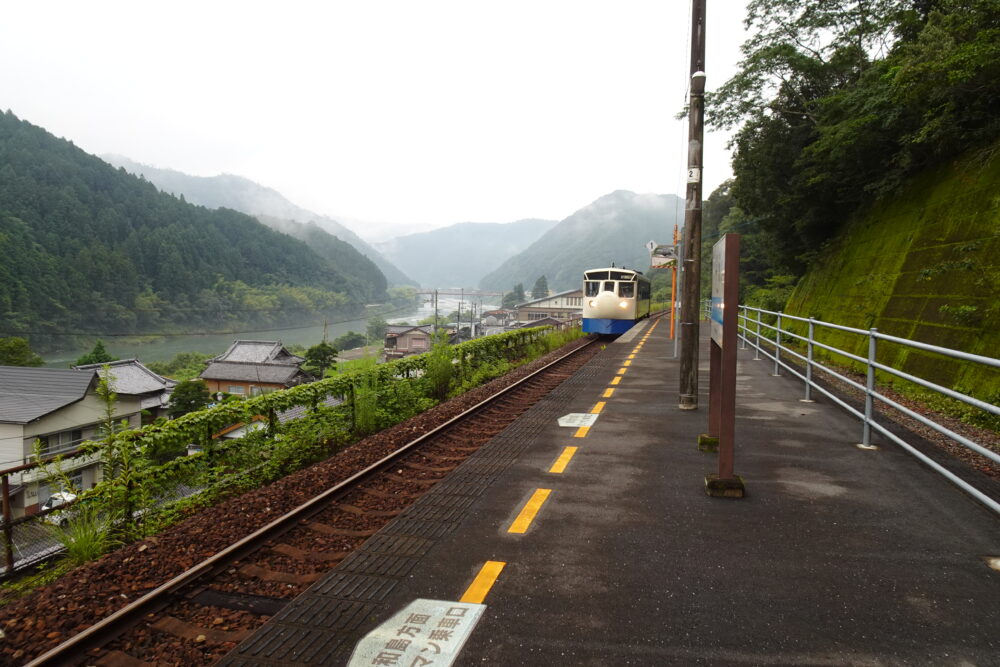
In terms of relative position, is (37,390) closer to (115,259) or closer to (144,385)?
(144,385)

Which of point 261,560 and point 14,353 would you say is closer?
point 261,560

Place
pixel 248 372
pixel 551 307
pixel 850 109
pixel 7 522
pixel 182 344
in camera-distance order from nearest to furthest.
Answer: pixel 7 522, pixel 850 109, pixel 248 372, pixel 182 344, pixel 551 307

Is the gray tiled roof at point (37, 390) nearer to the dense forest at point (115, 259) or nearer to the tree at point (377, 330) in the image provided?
the dense forest at point (115, 259)

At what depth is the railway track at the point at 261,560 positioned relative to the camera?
2.97 m

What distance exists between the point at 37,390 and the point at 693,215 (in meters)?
28.3

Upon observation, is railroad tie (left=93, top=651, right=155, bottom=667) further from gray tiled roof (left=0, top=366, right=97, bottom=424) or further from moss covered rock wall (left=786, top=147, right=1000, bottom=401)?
gray tiled roof (left=0, top=366, right=97, bottom=424)

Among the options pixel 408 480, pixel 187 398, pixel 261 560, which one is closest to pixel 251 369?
pixel 187 398

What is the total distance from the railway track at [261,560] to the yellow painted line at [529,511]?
1.20 m

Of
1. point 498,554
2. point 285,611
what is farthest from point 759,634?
point 285,611

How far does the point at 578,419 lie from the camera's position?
7.47m

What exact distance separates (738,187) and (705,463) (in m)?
23.0

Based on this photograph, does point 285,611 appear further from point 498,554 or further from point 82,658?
point 498,554

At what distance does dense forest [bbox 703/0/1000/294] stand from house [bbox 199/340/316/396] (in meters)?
32.4

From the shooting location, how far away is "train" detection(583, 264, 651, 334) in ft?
77.9
